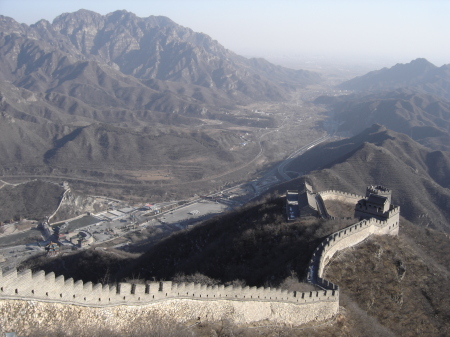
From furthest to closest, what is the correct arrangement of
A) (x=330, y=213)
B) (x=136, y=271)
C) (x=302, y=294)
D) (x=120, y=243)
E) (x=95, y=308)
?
(x=120, y=243)
(x=330, y=213)
(x=136, y=271)
(x=302, y=294)
(x=95, y=308)

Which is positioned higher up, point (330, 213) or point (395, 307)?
point (330, 213)

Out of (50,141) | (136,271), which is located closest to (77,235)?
(136,271)

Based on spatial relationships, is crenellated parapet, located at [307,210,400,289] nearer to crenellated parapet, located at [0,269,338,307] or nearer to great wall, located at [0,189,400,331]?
great wall, located at [0,189,400,331]

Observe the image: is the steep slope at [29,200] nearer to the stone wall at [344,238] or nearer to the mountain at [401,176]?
the mountain at [401,176]

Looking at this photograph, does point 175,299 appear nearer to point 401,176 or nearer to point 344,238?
point 344,238

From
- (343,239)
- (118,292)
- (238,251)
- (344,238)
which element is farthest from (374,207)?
(118,292)

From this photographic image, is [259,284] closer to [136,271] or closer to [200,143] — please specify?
[136,271]
